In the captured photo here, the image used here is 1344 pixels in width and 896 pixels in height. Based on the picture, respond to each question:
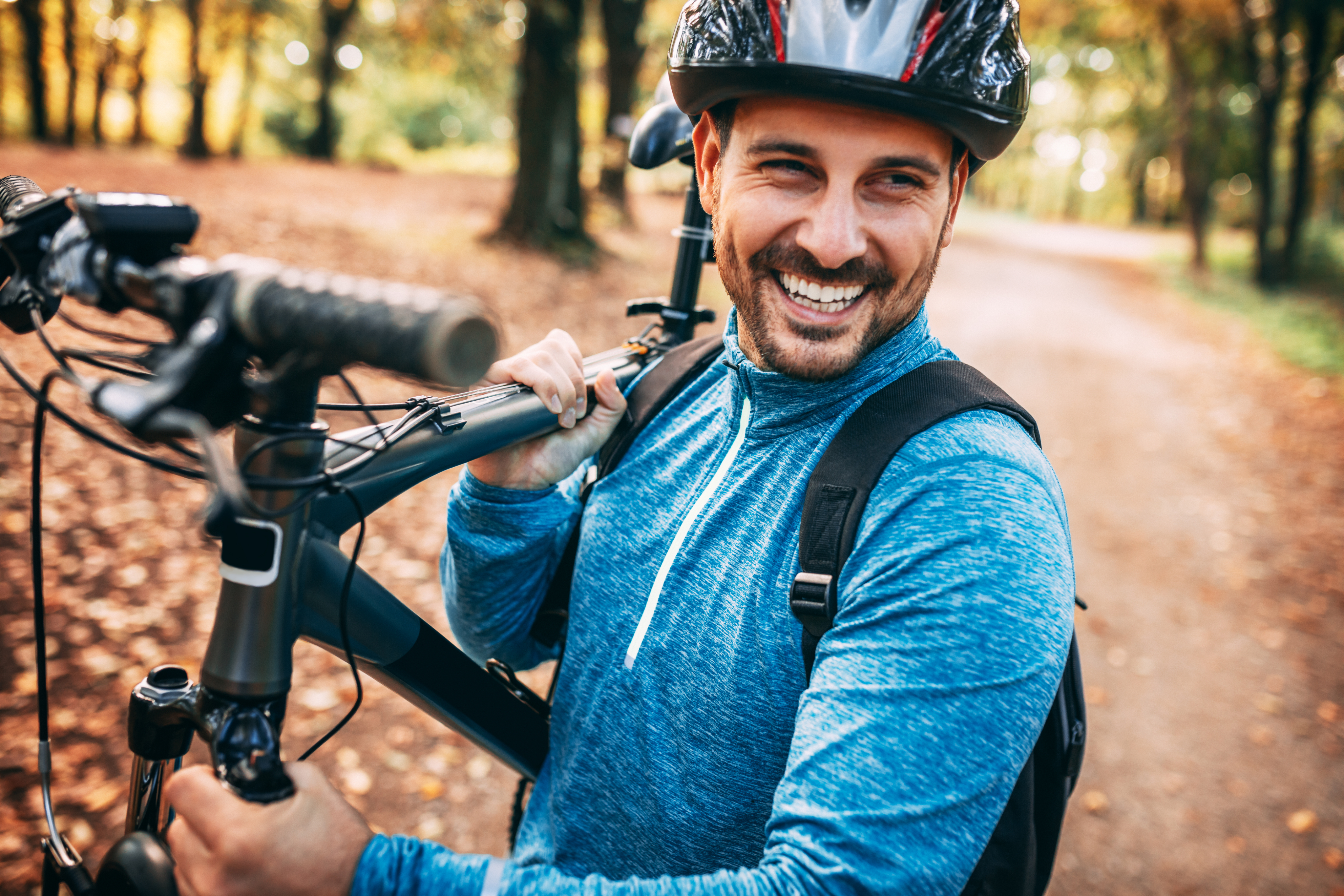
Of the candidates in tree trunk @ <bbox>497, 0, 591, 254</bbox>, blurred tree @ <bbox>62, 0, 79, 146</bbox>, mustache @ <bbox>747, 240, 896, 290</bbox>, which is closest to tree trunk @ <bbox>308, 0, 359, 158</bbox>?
blurred tree @ <bbox>62, 0, 79, 146</bbox>

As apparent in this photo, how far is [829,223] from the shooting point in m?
1.52

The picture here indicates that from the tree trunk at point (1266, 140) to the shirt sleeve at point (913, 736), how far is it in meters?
22.0

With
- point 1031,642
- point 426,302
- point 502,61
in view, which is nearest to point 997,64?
point 1031,642

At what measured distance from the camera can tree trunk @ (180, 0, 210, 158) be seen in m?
21.8

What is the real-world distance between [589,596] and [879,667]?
0.82 m

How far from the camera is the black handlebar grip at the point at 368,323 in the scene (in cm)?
77

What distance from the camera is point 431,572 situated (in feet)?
17.9

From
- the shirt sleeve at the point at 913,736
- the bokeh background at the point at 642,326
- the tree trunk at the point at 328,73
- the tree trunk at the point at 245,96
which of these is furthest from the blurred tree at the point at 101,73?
the shirt sleeve at the point at 913,736

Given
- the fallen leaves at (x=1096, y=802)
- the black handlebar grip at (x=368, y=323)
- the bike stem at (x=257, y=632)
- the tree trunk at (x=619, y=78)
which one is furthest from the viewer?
the tree trunk at (x=619, y=78)

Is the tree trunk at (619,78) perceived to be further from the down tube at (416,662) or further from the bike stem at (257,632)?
the bike stem at (257,632)

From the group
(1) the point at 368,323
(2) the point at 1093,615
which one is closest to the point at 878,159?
(1) the point at 368,323

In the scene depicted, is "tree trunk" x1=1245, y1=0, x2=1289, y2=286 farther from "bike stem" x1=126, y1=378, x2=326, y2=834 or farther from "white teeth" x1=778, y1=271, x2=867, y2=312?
"bike stem" x1=126, y1=378, x2=326, y2=834

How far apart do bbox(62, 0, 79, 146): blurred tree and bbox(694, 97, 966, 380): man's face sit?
89.4 ft

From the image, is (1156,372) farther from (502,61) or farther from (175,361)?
(502,61)
